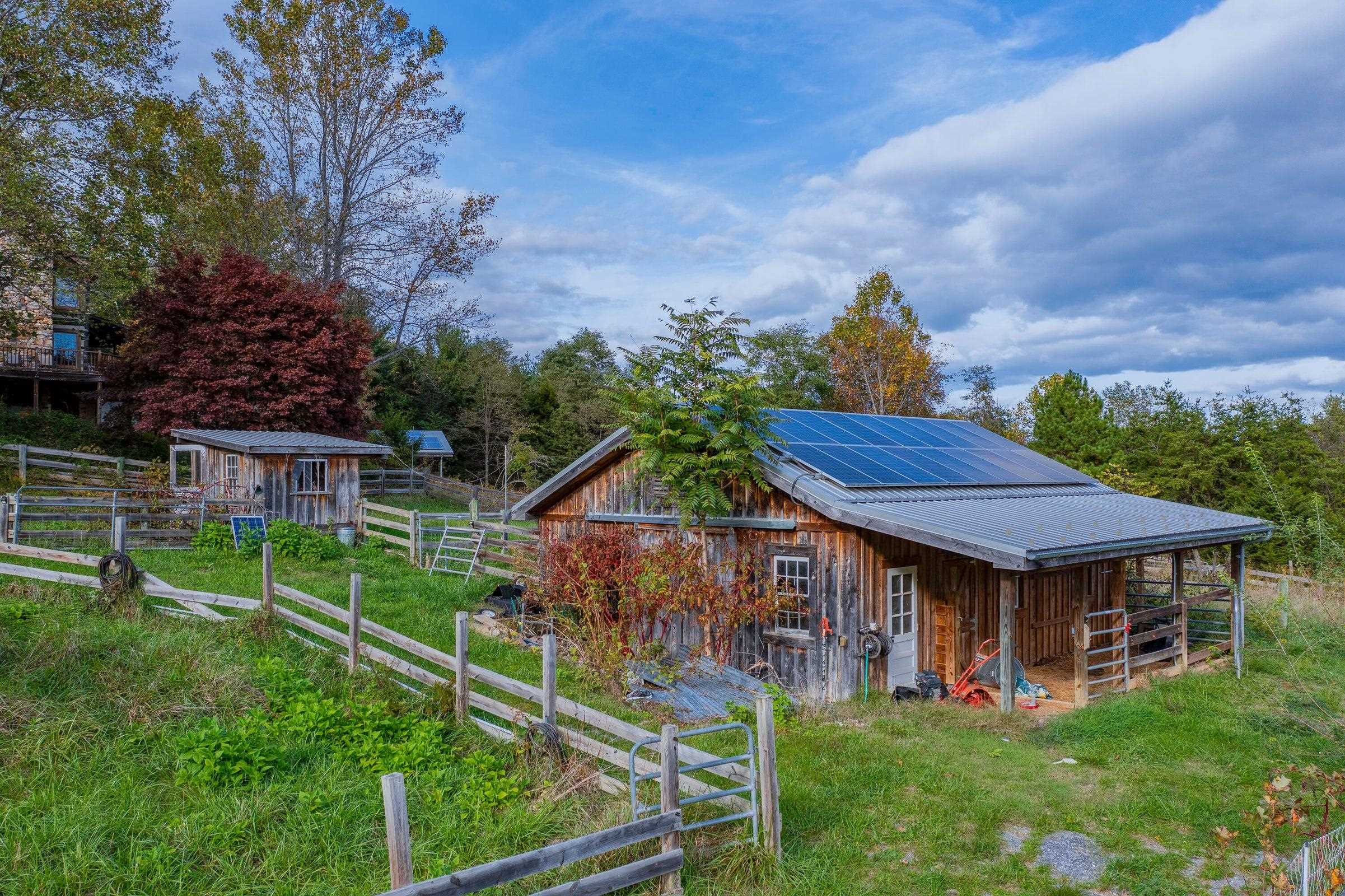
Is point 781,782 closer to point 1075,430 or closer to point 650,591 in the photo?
point 650,591

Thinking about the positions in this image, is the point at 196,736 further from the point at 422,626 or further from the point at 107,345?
the point at 107,345

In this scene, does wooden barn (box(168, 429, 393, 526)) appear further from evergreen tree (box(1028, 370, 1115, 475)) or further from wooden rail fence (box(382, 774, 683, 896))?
evergreen tree (box(1028, 370, 1115, 475))

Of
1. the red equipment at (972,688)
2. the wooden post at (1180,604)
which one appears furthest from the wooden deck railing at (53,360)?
the wooden post at (1180,604)

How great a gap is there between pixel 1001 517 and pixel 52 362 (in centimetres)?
3743

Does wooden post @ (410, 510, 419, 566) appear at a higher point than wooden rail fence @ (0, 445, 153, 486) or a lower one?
lower

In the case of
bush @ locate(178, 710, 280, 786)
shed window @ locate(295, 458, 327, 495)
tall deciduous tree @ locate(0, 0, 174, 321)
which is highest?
tall deciduous tree @ locate(0, 0, 174, 321)

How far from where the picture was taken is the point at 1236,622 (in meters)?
14.2

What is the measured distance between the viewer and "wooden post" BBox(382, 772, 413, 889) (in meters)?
4.27

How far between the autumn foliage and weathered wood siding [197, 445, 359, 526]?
4.67 meters

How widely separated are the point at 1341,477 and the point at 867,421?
818 inches

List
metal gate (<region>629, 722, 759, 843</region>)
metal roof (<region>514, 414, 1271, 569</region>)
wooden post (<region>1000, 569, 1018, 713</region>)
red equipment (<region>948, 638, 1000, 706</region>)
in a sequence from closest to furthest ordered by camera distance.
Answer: metal gate (<region>629, 722, 759, 843</region>)
metal roof (<region>514, 414, 1271, 569</region>)
wooden post (<region>1000, 569, 1018, 713</region>)
red equipment (<region>948, 638, 1000, 706</region>)

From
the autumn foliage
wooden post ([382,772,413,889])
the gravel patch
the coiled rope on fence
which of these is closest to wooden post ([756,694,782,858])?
the gravel patch

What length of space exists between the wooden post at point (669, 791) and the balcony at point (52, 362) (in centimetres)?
3367

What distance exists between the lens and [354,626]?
912 centimetres
